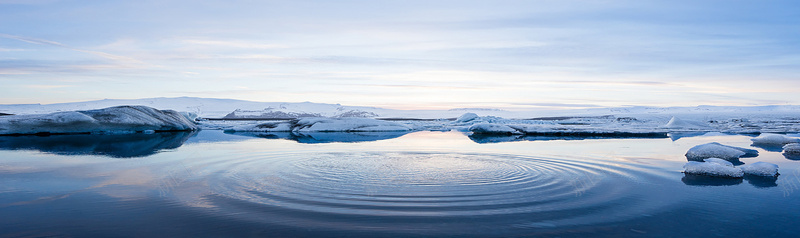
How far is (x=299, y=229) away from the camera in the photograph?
9.48ft

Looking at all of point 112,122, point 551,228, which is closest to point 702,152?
point 551,228

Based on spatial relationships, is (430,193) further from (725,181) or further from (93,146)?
(93,146)

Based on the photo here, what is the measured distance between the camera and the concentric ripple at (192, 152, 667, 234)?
3.13m

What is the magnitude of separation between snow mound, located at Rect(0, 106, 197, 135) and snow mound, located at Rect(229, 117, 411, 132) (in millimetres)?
2364

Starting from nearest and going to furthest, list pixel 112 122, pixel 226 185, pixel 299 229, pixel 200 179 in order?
pixel 299 229 → pixel 226 185 → pixel 200 179 → pixel 112 122

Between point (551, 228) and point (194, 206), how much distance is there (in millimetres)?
2559

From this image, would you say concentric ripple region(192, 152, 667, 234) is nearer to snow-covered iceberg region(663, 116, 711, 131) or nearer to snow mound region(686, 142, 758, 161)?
snow mound region(686, 142, 758, 161)

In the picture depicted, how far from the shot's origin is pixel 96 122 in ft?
46.0

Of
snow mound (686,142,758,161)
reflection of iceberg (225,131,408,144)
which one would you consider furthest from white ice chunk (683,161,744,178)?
reflection of iceberg (225,131,408,144)

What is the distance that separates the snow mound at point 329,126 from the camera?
53.6ft

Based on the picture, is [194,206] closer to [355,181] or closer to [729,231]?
[355,181]

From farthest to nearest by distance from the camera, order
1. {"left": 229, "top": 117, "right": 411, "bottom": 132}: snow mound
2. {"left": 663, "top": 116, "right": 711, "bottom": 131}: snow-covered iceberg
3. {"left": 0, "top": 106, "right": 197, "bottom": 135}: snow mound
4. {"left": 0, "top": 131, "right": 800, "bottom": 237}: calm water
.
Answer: {"left": 663, "top": 116, "right": 711, "bottom": 131}: snow-covered iceberg → {"left": 229, "top": 117, "right": 411, "bottom": 132}: snow mound → {"left": 0, "top": 106, "right": 197, "bottom": 135}: snow mound → {"left": 0, "top": 131, "right": 800, "bottom": 237}: calm water

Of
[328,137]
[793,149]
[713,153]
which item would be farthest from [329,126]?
[793,149]

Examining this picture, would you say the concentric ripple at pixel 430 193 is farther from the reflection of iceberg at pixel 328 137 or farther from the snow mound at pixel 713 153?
the reflection of iceberg at pixel 328 137
